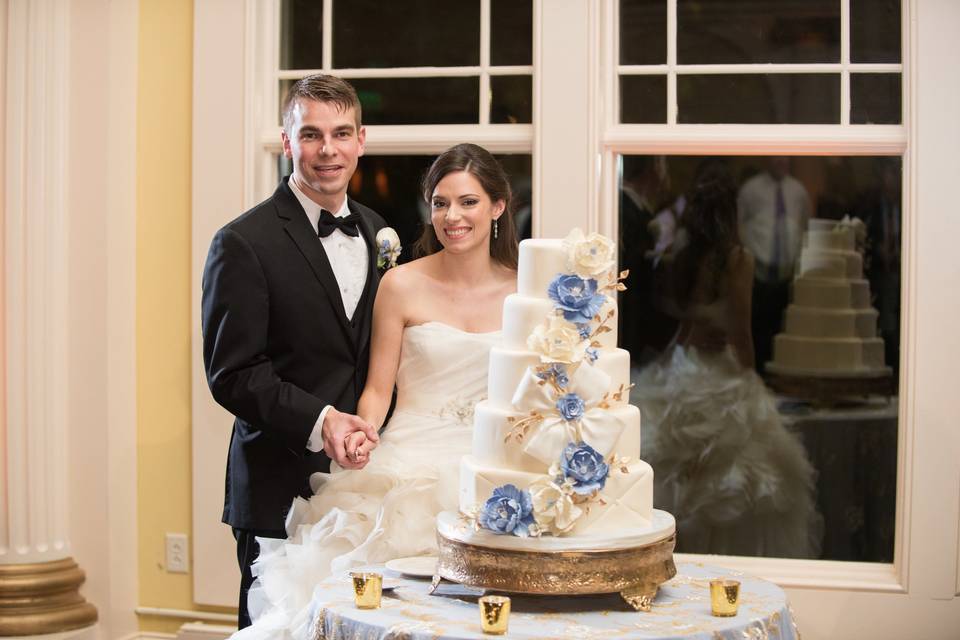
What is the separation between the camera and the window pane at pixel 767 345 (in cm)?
388

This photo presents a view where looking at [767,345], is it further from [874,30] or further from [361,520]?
[361,520]

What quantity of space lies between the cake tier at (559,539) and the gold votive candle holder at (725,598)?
170mm

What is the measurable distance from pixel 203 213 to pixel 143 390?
68cm

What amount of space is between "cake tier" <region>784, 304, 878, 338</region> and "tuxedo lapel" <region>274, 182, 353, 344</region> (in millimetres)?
1609

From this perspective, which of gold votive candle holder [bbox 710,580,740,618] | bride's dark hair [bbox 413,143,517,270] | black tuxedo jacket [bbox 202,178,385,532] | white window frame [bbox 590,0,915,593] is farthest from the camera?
white window frame [bbox 590,0,915,593]

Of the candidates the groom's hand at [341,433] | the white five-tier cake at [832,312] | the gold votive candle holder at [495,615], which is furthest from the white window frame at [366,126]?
the gold votive candle holder at [495,615]

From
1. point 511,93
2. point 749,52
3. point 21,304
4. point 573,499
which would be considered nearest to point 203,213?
point 21,304

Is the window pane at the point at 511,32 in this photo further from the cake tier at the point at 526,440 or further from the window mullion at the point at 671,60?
the cake tier at the point at 526,440

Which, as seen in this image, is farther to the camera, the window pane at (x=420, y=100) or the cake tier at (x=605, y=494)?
the window pane at (x=420, y=100)

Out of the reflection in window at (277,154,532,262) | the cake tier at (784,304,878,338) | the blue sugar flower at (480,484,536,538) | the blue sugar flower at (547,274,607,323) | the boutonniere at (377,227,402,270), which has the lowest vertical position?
the blue sugar flower at (480,484,536,538)

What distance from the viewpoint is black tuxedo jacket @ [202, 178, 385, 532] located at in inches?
118

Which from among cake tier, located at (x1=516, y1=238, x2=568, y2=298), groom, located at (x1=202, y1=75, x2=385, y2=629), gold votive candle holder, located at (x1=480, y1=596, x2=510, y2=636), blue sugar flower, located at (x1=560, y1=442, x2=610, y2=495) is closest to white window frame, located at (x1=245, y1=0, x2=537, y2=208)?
groom, located at (x1=202, y1=75, x2=385, y2=629)

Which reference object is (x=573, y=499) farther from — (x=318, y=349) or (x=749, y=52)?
(x=749, y=52)

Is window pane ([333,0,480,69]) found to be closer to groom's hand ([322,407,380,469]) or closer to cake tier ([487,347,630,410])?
groom's hand ([322,407,380,469])
